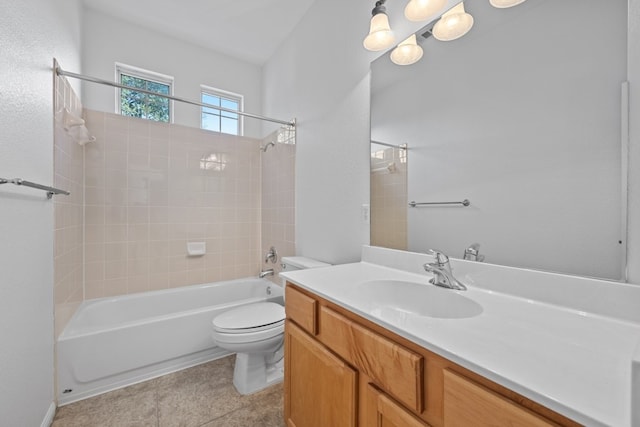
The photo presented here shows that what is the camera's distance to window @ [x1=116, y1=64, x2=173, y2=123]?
2.38m

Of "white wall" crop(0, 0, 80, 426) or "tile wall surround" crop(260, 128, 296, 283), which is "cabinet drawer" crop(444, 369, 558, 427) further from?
"tile wall surround" crop(260, 128, 296, 283)

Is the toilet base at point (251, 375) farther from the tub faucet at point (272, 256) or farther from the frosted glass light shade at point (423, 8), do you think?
the frosted glass light shade at point (423, 8)

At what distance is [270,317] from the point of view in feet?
5.81

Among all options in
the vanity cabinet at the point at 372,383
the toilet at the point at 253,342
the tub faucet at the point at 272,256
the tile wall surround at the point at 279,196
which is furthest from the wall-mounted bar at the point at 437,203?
the tub faucet at the point at 272,256

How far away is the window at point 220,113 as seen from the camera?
2.76 m

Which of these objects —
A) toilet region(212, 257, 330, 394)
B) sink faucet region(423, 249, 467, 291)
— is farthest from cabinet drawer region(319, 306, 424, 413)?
toilet region(212, 257, 330, 394)

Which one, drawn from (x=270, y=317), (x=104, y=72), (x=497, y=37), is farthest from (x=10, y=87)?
(x=497, y=37)

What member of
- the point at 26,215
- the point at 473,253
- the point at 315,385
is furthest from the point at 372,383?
the point at 26,215

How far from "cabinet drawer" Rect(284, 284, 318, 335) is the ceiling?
2234 millimetres

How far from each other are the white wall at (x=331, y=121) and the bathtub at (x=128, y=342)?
85 centimetres

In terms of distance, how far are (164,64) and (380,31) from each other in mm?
2254

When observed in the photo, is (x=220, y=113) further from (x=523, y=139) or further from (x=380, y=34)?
(x=523, y=139)

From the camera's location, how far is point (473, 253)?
3.47 feet

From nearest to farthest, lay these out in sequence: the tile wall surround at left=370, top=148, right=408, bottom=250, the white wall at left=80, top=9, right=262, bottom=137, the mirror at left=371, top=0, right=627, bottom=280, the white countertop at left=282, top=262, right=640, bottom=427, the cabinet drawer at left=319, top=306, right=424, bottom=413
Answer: the white countertop at left=282, top=262, right=640, bottom=427 → the cabinet drawer at left=319, top=306, right=424, bottom=413 → the mirror at left=371, top=0, right=627, bottom=280 → the tile wall surround at left=370, top=148, right=408, bottom=250 → the white wall at left=80, top=9, right=262, bottom=137
